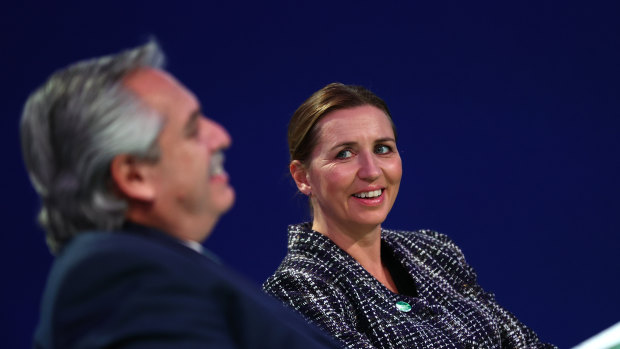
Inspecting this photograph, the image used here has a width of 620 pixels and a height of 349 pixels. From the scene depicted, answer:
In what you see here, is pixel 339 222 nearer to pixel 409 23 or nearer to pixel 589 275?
pixel 409 23

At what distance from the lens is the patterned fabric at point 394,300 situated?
165 cm

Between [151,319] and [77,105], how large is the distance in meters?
0.27

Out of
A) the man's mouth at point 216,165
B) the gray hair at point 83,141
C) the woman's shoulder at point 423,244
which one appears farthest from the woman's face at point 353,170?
the gray hair at point 83,141

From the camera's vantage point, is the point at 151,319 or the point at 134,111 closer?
the point at 151,319

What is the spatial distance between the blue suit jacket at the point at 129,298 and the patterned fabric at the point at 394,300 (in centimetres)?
80

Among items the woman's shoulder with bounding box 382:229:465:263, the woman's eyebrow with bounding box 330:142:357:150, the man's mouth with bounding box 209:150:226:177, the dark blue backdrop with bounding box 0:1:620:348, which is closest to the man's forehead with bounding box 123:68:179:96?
the man's mouth with bounding box 209:150:226:177

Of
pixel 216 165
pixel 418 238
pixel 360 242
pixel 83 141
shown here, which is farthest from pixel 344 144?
pixel 83 141

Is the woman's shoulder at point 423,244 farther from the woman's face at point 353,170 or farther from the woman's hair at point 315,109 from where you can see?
the woman's hair at point 315,109

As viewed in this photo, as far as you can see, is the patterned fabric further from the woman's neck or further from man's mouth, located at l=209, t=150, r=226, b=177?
man's mouth, located at l=209, t=150, r=226, b=177

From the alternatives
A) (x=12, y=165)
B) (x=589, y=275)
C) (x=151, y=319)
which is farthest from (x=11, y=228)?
(x=589, y=275)

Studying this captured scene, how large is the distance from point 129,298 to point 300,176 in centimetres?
122

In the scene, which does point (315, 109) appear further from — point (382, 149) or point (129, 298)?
point (129, 298)

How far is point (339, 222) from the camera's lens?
Answer: 1890 millimetres

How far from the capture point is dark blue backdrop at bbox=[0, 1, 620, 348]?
2854mm
